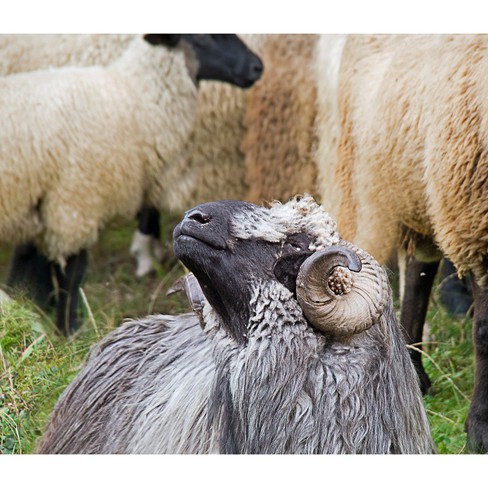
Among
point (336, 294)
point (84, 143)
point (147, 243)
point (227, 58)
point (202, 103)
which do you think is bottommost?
point (147, 243)

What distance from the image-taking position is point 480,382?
145 inches

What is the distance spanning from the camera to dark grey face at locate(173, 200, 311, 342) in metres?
Answer: 2.50

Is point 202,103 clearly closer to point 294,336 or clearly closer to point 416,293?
point 416,293

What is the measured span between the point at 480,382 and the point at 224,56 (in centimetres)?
273

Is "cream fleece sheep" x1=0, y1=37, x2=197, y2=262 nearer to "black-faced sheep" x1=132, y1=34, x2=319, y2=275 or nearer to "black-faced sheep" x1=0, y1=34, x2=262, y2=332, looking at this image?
"black-faced sheep" x1=0, y1=34, x2=262, y2=332

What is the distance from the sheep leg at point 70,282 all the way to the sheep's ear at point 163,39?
125 cm

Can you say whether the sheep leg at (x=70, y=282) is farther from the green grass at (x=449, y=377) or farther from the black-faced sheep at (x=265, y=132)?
the green grass at (x=449, y=377)

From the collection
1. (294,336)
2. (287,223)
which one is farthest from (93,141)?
(294,336)

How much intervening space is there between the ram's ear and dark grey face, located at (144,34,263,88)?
3.25 meters

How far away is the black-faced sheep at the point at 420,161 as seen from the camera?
351 cm

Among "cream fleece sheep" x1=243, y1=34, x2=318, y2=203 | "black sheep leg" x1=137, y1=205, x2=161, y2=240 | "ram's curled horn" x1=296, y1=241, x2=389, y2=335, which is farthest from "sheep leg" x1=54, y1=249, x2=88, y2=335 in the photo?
"ram's curled horn" x1=296, y1=241, x2=389, y2=335

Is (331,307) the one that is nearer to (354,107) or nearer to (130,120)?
(354,107)

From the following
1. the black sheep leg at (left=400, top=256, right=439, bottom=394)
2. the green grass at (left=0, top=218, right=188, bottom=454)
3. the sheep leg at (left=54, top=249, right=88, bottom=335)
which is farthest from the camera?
the sheep leg at (left=54, top=249, right=88, bottom=335)

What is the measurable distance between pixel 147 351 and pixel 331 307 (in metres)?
0.99
